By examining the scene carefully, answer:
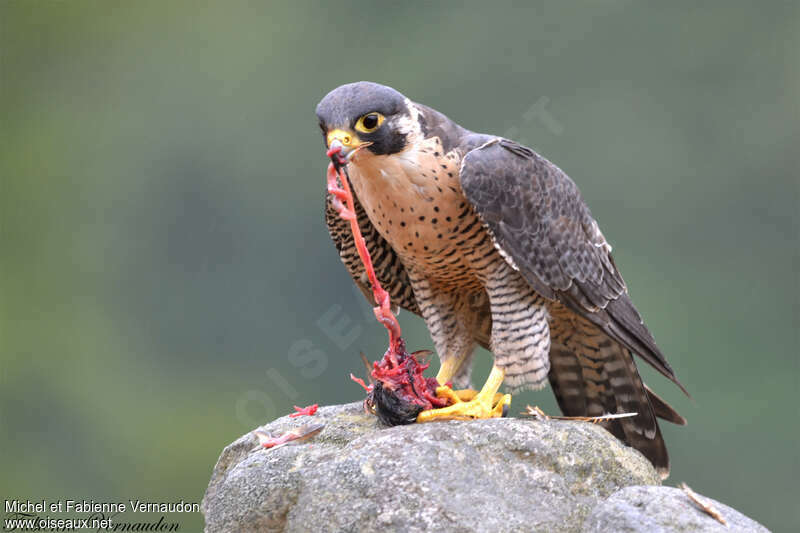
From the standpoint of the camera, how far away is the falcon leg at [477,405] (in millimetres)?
3160

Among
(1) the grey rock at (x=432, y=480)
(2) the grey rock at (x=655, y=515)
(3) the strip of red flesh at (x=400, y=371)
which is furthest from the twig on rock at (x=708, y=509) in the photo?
(3) the strip of red flesh at (x=400, y=371)

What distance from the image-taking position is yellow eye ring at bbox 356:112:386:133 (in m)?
2.97

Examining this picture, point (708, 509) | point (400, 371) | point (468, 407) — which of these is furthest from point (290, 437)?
point (708, 509)

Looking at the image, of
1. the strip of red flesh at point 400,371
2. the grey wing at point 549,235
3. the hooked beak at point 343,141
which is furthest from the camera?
the grey wing at point 549,235

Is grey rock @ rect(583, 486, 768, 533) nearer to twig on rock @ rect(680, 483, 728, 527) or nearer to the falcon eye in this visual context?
twig on rock @ rect(680, 483, 728, 527)

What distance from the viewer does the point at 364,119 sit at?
9.75ft

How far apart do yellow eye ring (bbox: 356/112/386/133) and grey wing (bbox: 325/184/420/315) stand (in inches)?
25.1

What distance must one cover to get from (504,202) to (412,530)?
1171mm

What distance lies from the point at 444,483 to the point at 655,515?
0.60 m

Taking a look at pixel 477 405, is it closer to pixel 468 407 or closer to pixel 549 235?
pixel 468 407

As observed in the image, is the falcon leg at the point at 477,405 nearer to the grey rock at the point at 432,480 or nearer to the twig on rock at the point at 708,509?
the grey rock at the point at 432,480

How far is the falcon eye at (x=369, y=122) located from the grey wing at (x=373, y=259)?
0.64m

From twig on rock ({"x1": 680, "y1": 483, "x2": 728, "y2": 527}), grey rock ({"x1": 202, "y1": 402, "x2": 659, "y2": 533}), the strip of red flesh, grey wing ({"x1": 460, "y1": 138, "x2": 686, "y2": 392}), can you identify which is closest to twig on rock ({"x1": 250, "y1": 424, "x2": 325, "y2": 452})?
grey rock ({"x1": 202, "y1": 402, "x2": 659, "y2": 533})

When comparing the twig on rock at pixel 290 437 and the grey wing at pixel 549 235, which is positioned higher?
the grey wing at pixel 549 235
